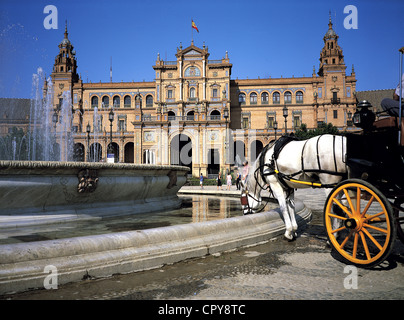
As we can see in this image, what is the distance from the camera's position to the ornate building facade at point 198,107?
40.5m

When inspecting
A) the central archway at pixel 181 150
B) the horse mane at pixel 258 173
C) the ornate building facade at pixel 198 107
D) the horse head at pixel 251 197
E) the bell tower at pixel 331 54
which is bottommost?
the horse head at pixel 251 197

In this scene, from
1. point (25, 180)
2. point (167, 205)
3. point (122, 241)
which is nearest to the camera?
point (122, 241)

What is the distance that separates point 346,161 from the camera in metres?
3.43

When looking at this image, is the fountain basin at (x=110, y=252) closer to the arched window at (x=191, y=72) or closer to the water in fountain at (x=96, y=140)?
the water in fountain at (x=96, y=140)

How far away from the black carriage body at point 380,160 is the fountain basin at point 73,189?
13.2ft

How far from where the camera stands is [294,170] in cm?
428

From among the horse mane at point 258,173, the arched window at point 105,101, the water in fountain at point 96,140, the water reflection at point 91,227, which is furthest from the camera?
the arched window at point 105,101

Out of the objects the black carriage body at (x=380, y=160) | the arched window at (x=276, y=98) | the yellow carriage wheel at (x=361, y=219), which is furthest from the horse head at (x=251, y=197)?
the arched window at (x=276, y=98)

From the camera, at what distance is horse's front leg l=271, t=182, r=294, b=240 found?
14.5 feet

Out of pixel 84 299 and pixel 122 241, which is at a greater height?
pixel 122 241

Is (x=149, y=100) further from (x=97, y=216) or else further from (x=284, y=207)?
(x=284, y=207)
